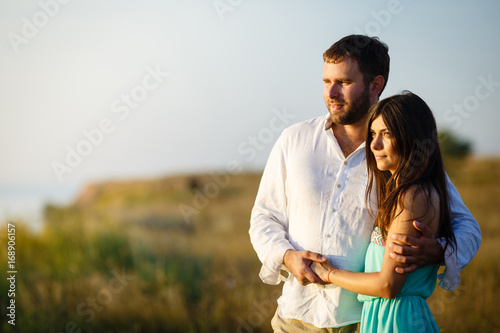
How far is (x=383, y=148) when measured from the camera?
7.84 feet

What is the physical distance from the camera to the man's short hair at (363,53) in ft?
8.96

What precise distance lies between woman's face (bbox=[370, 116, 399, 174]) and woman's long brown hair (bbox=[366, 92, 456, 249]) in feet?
0.06

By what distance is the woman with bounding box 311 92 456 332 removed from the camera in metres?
2.29

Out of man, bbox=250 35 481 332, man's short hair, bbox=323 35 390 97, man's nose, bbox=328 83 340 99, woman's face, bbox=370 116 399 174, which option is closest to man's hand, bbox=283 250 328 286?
man, bbox=250 35 481 332

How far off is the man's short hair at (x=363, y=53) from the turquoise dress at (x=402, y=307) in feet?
2.93

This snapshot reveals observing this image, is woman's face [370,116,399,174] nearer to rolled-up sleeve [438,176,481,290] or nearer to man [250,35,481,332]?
man [250,35,481,332]

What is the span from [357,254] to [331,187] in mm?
375

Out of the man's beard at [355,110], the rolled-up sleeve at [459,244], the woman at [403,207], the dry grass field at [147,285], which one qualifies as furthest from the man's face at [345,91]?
the dry grass field at [147,285]

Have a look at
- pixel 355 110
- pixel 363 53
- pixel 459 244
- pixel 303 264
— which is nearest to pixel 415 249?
pixel 459 244

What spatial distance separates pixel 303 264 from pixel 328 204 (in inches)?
13.8

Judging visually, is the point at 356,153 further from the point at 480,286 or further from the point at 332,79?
the point at 480,286

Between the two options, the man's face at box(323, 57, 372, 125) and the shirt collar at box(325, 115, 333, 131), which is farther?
the shirt collar at box(325, 115, 333, 131)

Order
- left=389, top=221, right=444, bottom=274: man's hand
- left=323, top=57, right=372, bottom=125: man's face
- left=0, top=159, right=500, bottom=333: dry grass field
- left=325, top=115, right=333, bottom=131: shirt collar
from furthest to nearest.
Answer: left=0, top=159, right=500, bottom=333: dry grass field < left=325, top=115, right=333, bottom=131: shirt collar < left=323, top=57, right=372, bottom=125: man's face < left=389, top=221, right=444, bottom=274: man's hand

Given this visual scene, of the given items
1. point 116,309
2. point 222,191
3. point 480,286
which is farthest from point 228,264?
point 222,191
